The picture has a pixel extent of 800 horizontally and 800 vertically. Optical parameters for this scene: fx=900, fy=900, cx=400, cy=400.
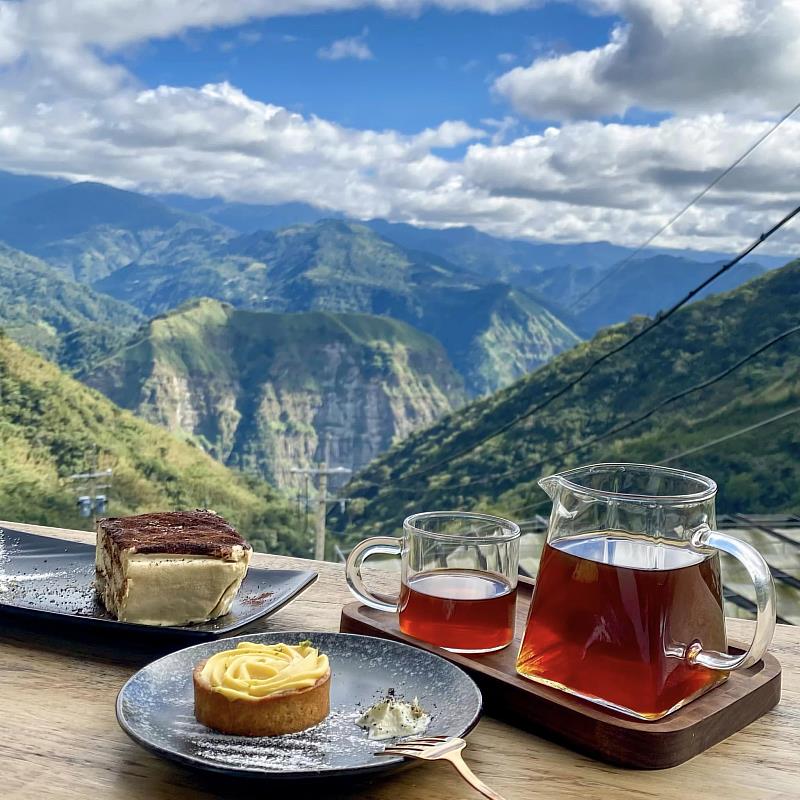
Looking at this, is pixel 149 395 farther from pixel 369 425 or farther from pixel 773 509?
pixel 773 509

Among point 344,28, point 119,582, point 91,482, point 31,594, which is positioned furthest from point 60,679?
point 344,28

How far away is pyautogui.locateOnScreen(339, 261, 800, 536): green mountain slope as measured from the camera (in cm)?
2480

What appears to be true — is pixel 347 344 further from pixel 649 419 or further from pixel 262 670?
pixel 262 670

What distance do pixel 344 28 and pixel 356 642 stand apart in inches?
6246

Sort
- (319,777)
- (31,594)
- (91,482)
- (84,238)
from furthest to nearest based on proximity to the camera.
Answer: (84,238) < (91,482) < (31,594) < (319,777)

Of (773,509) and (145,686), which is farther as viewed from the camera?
(773,509)

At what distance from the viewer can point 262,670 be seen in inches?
36.4

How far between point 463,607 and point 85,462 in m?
28.7

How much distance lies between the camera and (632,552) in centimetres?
95

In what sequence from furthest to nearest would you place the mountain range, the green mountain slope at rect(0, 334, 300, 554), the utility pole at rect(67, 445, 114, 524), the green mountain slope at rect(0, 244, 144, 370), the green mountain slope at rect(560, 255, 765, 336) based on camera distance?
the green mountain slope at rect(560, 255, 765, 336)
the green mountain slope at rect(0, 244, 144, 370)
the mountain range
the green mountain slope at rect(0, 334, 300, 554)
the utility pole at rect(67, 445, 114, 524)

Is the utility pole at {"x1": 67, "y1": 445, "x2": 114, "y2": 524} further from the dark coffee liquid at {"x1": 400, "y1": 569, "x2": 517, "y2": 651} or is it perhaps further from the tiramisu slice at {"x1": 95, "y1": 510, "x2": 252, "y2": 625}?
the dark coffee liquid at {"x1": 400, "y1": 569, "x2": 517, "y2": 651}

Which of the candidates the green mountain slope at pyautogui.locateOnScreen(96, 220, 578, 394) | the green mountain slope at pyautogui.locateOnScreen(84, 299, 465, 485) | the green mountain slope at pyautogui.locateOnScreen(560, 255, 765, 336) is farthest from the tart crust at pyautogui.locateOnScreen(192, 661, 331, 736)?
the green mountain slope at pyautogui.locateOnScreen(560, 255, 765, 336)

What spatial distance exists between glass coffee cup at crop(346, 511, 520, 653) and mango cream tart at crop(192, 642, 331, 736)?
20 centimetres

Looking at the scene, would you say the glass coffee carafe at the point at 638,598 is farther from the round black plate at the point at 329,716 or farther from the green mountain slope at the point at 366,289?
the green mountain slope at the point at 366,289
